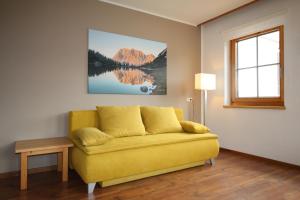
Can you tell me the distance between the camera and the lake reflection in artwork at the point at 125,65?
2.90m

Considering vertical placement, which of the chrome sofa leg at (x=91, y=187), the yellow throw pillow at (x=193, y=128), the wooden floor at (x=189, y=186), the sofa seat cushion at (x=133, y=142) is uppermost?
the yellow throw pillow at (x=193, y=128)

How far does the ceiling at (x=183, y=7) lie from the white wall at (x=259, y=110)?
305mm

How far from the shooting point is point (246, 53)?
3389 millimetres

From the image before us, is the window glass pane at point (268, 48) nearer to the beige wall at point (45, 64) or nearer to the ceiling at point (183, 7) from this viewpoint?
the ceiling at point (183, 7)

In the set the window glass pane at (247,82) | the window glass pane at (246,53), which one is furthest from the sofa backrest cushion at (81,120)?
the window glass pane at (246,53)

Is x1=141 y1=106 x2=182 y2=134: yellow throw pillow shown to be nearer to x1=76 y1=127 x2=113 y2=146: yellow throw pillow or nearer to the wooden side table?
x1=76 y1=127 x2=113 y2=146: yellow throw pillow

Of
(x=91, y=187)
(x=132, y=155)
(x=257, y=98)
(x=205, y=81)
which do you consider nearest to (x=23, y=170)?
(x=91, y=187)

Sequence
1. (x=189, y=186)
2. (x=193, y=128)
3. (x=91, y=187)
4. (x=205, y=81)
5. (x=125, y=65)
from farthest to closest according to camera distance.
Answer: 1. (x=205, y=81)
2. (x=125, y=65)
3. (x=193, y=128)
4. (x=189, y=186)
5. (x=91, y=187)

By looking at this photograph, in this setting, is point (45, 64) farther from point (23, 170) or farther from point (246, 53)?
point (246, 53)

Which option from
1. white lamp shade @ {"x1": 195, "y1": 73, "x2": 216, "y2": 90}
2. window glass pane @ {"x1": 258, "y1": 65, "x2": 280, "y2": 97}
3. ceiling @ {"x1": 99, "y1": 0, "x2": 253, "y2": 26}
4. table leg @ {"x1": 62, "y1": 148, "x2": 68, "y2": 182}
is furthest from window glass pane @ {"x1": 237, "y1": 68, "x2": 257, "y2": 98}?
table leg @ {"x1": 62, "y1": 148, "x2": 68, "y2": 182}

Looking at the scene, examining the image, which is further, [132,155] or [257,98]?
[257,98]

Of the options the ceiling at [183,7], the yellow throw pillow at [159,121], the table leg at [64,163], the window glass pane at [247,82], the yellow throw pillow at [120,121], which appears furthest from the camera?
the window glass pane at [247,82]

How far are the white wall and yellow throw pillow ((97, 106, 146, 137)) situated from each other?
5.80 feet

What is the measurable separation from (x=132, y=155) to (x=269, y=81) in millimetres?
2432
